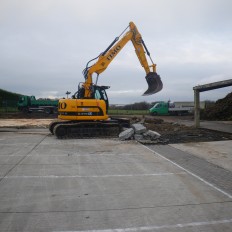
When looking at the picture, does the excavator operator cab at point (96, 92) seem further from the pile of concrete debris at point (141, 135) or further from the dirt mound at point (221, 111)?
the dirt mound at point (221, 111)

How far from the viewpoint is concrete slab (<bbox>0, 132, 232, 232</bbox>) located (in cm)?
545

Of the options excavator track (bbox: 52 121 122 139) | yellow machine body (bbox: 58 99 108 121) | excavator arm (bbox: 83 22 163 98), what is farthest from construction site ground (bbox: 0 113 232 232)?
excavator arm (bbox: 83 22 163 98)

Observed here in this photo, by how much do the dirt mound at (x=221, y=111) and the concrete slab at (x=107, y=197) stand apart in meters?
25.8

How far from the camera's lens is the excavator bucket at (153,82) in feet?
65.3

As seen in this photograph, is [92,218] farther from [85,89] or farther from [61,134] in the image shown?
[85,89]

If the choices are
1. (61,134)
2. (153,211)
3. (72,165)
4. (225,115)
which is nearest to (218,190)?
(153,211)

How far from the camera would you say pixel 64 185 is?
782 centimetres

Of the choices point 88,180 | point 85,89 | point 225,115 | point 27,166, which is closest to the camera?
point 88,180

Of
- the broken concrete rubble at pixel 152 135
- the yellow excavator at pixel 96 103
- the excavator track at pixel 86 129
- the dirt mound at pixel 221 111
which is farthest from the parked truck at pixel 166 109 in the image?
the broken concrete rubble at pixel 152 135

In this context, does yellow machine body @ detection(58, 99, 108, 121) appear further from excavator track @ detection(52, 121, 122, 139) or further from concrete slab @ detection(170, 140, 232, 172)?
concrete slab @ detection(170, 140, 232, 172)

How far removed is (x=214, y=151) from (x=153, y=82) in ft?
26.4

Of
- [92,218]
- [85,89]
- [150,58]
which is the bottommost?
[92,218]

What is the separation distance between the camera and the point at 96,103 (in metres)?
18.2

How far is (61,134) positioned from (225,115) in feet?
73.7
